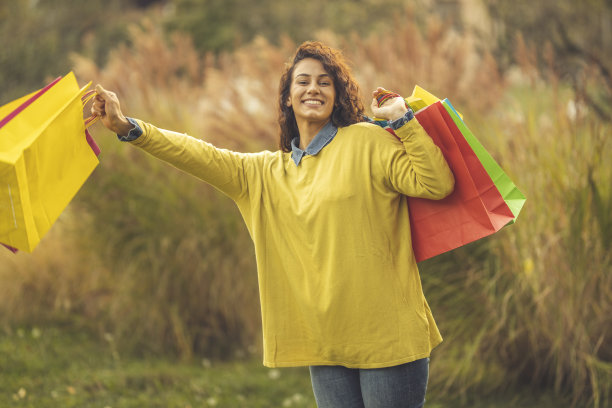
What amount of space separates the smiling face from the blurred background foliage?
2.02 meters

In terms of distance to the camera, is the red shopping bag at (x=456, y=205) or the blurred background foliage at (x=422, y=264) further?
the blurred background foliage at (x=422, y=264)

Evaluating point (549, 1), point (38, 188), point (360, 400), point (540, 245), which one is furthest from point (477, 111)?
point (549, 1)

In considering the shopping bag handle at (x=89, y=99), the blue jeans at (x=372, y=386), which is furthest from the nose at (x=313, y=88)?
the blue jeans at (x=372, y=386)

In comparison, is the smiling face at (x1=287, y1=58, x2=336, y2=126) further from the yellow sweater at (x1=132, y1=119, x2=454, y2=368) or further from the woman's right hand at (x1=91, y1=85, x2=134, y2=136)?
the woman's right hand at (x1=91, y1=85, x2=134, y2=136)

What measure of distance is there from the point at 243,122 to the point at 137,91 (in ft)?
4.19

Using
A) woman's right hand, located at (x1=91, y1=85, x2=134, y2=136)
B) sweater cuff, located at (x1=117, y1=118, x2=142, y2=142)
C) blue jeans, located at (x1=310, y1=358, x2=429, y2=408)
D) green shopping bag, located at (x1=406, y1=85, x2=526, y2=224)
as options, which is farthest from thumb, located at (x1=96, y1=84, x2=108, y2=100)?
blue jeans, located at (x1=310, y1=358, x2=429, y2=408)

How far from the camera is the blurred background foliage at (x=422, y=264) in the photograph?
13.0ft

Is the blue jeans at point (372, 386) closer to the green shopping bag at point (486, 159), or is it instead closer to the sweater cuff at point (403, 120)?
the green shopping bag at point (486, 159)

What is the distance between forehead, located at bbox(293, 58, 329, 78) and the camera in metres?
2.52

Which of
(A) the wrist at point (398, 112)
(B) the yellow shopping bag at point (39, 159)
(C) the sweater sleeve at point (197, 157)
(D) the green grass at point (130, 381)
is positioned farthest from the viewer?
(D) the green grass at point (130, 381)

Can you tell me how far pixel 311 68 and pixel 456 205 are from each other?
0.75 m

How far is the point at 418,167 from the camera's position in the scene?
2.27 metres

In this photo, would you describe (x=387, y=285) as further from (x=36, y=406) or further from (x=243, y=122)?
(x=243, y=122)

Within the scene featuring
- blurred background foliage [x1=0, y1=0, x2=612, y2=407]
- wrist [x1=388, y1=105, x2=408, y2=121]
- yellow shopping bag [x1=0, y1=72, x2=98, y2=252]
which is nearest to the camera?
yellow shopping bag [x1=0, y1=72, x2=98, y2=252]
